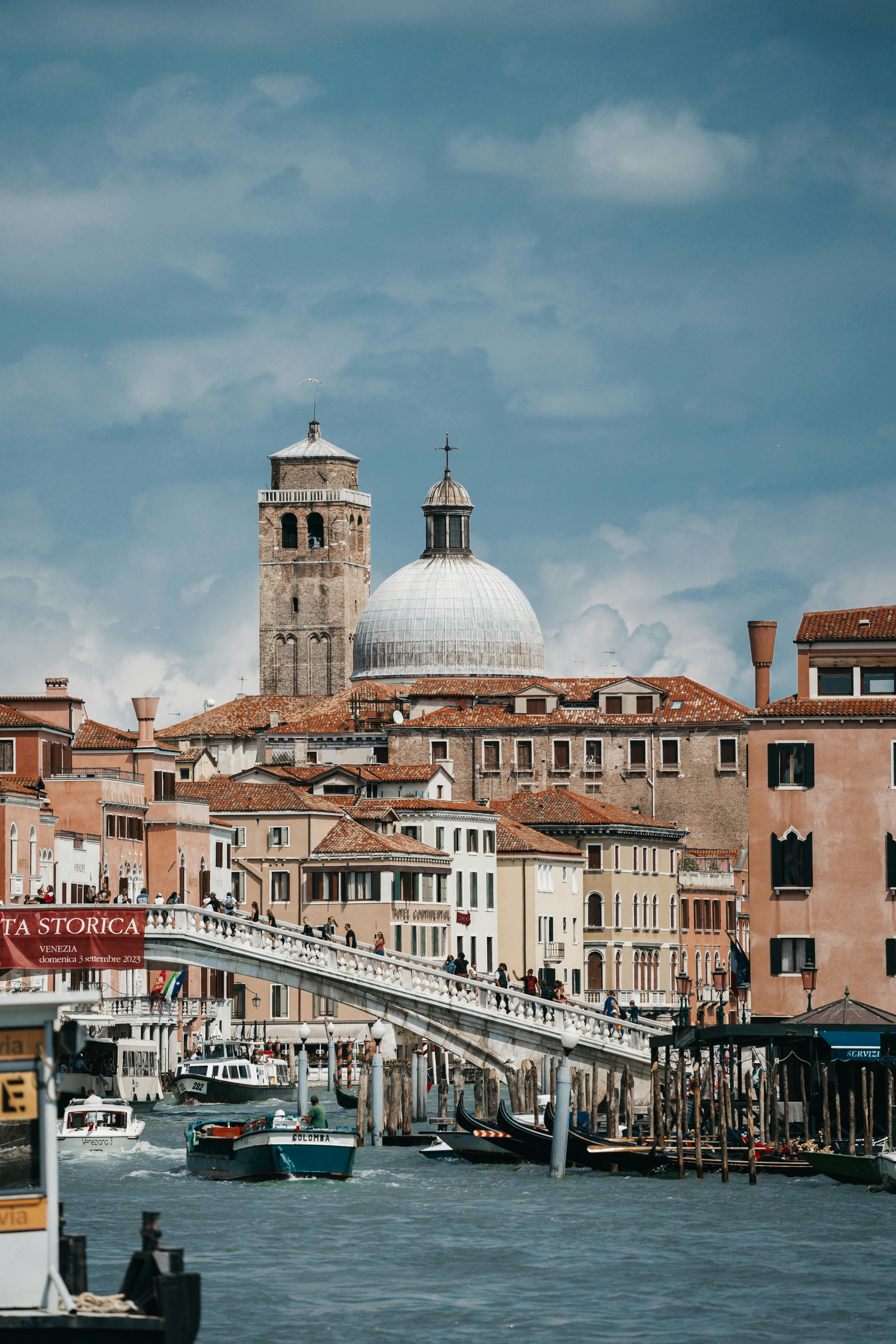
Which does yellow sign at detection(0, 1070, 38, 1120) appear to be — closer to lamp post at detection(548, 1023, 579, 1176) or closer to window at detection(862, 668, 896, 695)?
lamp post at detection(548, 1023, 579, 1176)

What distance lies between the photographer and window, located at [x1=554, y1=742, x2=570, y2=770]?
9919cm

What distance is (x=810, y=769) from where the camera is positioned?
1772 inches

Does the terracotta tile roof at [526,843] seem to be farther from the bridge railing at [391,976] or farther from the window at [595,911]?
the bridge railing at [391,976]

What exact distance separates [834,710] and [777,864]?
2606 mm

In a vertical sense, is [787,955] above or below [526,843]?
below

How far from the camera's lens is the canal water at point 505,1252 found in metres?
25.6

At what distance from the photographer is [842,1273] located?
28.8 meters

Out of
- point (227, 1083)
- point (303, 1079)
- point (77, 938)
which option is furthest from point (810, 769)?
point (227, 1083)

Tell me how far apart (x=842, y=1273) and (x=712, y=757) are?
68729mm

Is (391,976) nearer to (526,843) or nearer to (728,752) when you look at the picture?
(526,843)

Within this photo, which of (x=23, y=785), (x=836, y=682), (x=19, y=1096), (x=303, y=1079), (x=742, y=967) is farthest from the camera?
(x=23, y=785)

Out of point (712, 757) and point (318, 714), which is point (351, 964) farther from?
point (318, 714)

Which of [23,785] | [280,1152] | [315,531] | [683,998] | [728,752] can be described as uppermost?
[315,531]

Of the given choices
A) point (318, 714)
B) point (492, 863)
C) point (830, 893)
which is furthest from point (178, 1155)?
point (318, 714)
